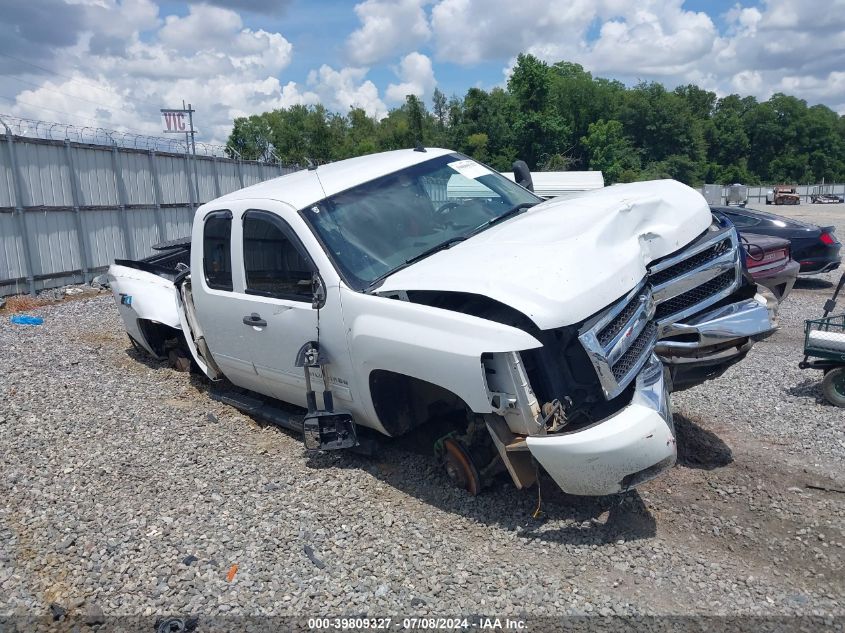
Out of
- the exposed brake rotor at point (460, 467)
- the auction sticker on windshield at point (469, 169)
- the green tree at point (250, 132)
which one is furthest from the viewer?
the green tree at point (250, 132)

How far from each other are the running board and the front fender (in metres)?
1.26

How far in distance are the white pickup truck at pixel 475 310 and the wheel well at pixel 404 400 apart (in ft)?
0.04

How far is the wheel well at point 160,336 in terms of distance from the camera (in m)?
7.29

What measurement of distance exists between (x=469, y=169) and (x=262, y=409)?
253 centimetres

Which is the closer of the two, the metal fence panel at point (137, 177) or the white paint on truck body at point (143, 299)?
the white paint on truck body at point (143, 299)

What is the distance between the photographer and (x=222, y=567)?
3781mm

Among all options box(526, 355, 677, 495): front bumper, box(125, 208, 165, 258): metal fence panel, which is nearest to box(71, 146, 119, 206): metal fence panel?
box(125, 208, 165, 258): metal fence panel

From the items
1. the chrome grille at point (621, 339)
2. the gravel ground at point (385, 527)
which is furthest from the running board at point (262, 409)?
the chrome grille at point (621, 339)

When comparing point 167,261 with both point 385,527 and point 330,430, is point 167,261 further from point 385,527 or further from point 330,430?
point 385,527

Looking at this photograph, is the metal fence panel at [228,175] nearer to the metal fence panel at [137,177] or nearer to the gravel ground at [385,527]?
the metal fence panel at [137,177]

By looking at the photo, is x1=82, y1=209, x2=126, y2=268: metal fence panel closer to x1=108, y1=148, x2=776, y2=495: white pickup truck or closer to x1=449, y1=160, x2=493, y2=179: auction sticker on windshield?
x1=108, y1=148, x2=776, y2=495: white pickup truck

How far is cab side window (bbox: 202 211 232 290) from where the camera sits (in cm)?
534

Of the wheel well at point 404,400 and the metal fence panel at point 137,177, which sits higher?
the metal fence panel at point 137,177

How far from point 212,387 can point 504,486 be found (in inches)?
132
